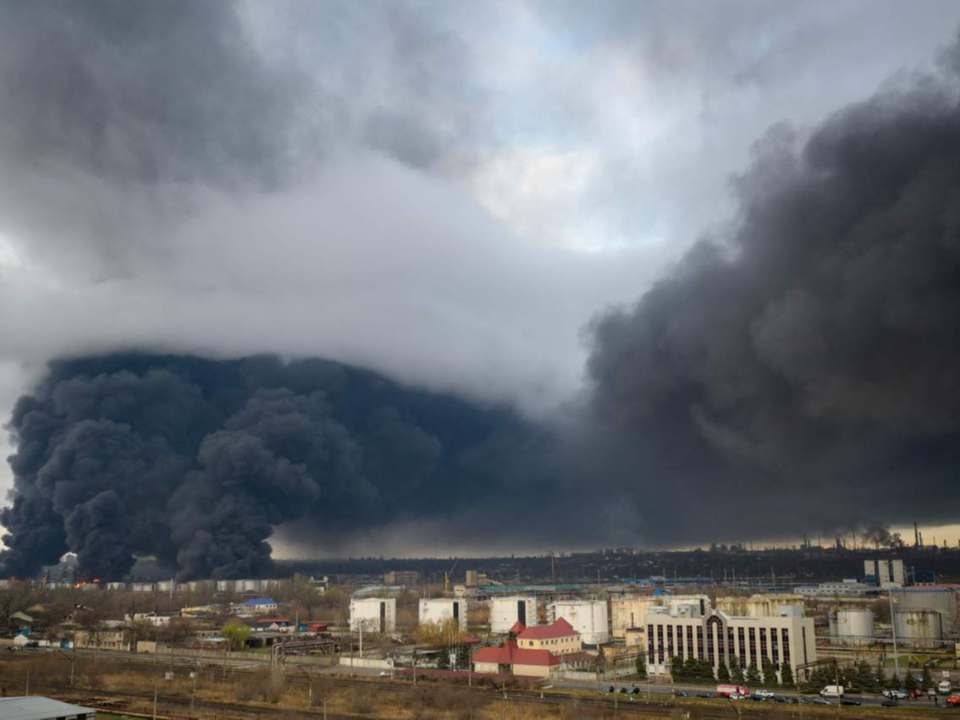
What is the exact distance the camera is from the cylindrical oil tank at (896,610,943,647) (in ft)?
180

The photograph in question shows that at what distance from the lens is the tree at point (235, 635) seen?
176ft

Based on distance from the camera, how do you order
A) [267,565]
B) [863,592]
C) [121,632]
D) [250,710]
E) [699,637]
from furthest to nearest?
[863,592]
[267,565]
[121,632]
[699,637]
[250,710]

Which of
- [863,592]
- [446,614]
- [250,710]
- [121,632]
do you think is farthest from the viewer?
[863,592]

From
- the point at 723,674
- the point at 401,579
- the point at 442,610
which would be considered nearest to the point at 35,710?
the point at 723,674

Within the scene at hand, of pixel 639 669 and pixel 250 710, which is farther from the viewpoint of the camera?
pixel 639 669

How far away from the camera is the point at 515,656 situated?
138 feet

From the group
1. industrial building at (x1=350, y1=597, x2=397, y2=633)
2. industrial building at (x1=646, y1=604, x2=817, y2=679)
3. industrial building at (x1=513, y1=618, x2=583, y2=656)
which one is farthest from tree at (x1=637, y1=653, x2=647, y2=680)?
industrial building at (x1=350, y1=597, x2=397, y2=633)

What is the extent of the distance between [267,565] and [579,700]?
65.7 m

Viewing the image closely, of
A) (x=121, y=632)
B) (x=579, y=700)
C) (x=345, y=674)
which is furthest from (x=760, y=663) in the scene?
(x=121, y=632)

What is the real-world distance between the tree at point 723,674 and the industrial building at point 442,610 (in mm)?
27533

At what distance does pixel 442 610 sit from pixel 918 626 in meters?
32.9

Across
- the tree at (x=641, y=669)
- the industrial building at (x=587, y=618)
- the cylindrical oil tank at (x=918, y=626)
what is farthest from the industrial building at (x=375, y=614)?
the cylindrical oil tank at (x=918, y=626)

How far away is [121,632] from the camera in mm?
56281

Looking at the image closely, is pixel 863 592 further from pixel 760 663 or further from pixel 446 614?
pixel 760 663
